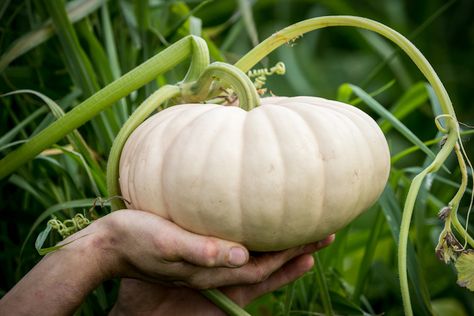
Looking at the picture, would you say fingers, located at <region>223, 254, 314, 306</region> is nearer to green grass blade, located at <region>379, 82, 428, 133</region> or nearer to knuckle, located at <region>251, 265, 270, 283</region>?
knuckle, located at <region>251, 265, 270, 283</region>

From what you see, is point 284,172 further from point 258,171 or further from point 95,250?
point 95,250

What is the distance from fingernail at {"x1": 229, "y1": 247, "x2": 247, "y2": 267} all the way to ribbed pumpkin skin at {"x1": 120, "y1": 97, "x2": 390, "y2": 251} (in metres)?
0.02

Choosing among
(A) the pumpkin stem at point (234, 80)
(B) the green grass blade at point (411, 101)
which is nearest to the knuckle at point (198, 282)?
(A) the pumpkin stem at point (234, 80)

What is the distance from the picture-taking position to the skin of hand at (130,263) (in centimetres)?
89

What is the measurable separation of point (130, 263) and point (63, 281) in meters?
0.09

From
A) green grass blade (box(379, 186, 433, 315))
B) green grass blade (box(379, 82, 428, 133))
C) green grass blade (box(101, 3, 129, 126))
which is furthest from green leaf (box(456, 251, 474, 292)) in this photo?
green grass blade (box(101, 3, 129, 126))

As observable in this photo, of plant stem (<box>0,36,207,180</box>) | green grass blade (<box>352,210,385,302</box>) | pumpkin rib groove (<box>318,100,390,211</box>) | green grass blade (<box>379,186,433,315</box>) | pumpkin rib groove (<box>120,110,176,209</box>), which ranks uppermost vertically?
plant stem (<box>0,36,207,180</box>)

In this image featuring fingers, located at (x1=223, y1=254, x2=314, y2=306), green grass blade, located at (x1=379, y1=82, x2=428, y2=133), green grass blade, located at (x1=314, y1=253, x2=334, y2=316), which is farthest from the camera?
green grass blade, located at (x1=379, y1=82, x2=428, y2=133)

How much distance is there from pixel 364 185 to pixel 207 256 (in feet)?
0.72

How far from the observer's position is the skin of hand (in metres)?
0.89

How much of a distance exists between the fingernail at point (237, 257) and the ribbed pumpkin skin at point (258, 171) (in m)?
0.02

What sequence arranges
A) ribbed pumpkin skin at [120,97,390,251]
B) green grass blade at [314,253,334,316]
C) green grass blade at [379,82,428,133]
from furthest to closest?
green grass blade at [379,82,428,133] < green grass blade at [314,253,334,316] < ribbed pumpkin skin at [120,97,390,251]

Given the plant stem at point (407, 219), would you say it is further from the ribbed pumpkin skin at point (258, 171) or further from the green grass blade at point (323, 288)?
the green grass blade at point (323, 288)

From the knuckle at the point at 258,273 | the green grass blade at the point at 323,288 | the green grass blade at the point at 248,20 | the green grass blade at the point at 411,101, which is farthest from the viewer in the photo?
the green grass blade at the point at 411,101
